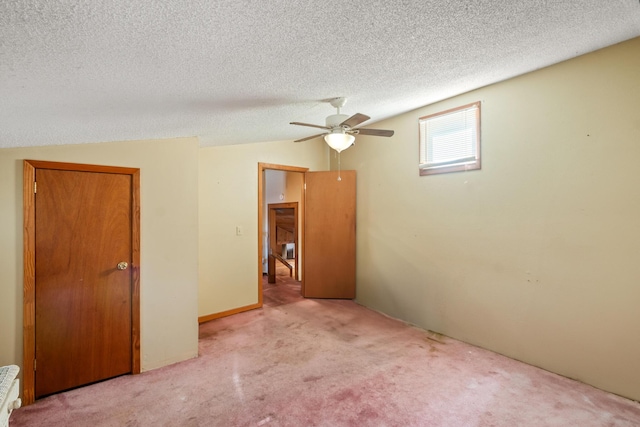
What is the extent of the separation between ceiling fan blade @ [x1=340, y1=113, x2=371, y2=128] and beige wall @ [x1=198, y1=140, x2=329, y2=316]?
1993 millimetres

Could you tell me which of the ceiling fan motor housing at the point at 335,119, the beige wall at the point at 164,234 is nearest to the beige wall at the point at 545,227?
the ceiling fan motor housing at the point at 335,119

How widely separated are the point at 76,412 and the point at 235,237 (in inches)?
90.5

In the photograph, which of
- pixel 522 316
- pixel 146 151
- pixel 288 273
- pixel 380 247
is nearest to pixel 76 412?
pixel 146 151

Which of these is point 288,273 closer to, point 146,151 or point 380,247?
point 380,247

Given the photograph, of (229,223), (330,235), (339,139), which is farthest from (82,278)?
(330,235)

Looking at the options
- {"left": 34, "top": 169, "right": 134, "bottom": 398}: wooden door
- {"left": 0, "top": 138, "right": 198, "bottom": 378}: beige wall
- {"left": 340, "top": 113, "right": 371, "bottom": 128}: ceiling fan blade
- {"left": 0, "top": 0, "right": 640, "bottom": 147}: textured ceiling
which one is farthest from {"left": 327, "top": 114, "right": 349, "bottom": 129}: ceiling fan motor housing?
{"left": 34, "top": 169, "right": 134, "bottom": 398}: wooden door

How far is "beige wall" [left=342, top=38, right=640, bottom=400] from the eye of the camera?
6.90 ft

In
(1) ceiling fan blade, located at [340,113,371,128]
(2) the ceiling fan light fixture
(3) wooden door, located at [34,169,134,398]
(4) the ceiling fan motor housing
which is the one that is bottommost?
(3) wooden door, located at [34,169,134,398]

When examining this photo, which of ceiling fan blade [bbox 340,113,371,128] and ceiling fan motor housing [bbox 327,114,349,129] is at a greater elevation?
ceiling fan motor housing [bbox 327,114,349,129]

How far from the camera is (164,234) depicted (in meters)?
2.60

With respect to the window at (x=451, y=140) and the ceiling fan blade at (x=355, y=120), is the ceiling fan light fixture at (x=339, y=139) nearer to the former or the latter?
the ceiling fan blade at (x=355, y=120)

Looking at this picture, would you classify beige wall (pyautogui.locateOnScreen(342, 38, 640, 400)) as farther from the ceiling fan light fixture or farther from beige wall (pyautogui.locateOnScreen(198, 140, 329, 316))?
beige wall (pyautogui.locateOnScreen(198, 140, 329, 316))

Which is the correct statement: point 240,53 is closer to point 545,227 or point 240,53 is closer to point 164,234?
point 164,234

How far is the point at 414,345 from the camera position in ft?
9.71
